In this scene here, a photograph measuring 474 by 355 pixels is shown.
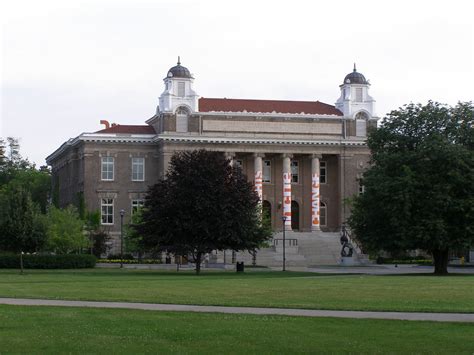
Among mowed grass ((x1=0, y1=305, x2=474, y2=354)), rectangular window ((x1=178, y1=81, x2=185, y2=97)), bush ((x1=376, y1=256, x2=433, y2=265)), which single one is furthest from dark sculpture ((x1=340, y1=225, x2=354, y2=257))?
mowed grass ((x1=0, y1=305, x2=474, y2=354))

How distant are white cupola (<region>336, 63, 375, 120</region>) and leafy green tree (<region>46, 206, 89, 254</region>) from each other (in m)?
33.0

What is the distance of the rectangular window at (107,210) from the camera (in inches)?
3954

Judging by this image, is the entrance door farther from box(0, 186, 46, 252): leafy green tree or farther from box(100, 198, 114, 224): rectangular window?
box(0, 186, 46, 252): leafy green tree

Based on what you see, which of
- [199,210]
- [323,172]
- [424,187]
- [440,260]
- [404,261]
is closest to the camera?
[424,187]

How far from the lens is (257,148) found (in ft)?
334

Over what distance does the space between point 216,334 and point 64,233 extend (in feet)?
205

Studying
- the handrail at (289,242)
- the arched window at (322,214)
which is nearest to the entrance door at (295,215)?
the arched window at (322,214)

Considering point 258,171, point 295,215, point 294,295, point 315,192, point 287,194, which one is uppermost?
point 258,171

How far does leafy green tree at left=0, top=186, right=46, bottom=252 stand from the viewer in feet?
216

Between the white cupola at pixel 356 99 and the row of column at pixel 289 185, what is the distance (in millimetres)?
5891

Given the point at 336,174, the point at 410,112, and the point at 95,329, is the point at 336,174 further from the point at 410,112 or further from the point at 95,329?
the point at 95,329

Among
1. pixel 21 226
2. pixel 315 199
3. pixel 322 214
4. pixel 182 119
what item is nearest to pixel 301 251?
pixel 315 199

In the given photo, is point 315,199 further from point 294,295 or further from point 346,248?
point 294,295

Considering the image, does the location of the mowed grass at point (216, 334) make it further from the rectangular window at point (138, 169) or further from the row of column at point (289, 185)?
the row of column at point (289, 185)
